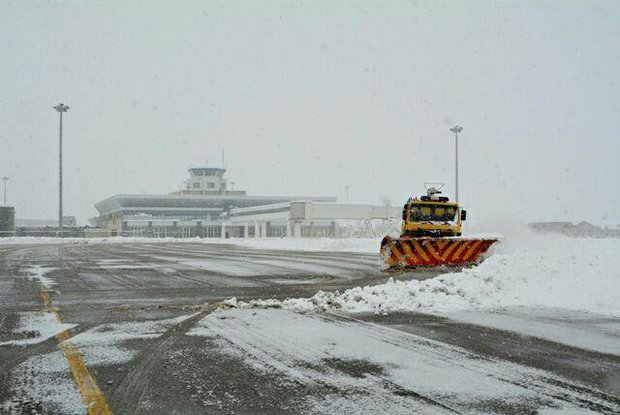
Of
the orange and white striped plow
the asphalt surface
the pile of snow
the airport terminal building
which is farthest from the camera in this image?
the airport terminal building

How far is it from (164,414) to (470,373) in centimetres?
300

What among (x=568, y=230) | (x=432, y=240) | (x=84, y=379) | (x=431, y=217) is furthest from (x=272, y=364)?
(x=568, y=230)

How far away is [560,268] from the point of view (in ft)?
45.6

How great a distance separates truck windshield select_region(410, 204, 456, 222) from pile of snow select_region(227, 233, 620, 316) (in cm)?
485

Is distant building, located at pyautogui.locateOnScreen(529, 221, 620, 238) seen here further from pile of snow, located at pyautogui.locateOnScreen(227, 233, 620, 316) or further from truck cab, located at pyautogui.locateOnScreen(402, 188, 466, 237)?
pile of snow, located at pyautogui.locateOnScreen(227, 233, 620, 316)

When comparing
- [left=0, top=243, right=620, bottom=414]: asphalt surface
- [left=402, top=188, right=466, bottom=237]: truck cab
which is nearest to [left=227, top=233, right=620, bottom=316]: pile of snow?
[left=0, top=243, right=620, bottom=414]: asphalt surface

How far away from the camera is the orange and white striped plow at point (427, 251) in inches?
715

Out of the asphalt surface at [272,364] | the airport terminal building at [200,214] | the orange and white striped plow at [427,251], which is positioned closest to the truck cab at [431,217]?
the orange and white striped plow at [427,251]

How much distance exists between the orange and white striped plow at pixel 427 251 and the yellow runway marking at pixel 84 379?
11.6 meters

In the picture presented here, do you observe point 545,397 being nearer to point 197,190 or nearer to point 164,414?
point 164,414

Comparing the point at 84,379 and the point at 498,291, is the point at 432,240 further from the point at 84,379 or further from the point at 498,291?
the point at 84,379

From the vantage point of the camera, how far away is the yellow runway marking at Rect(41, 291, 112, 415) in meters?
4.89

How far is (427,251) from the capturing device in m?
18.3

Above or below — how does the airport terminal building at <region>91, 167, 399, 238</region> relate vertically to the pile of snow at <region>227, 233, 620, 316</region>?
above
